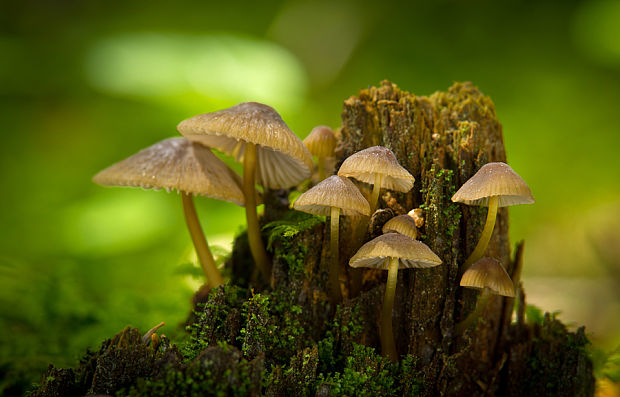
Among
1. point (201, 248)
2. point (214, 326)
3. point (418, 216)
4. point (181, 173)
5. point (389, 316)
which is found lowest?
point (214, 326)

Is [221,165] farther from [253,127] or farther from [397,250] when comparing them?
[397,250]

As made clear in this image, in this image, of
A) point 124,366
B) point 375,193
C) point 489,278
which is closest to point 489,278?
point 489,278

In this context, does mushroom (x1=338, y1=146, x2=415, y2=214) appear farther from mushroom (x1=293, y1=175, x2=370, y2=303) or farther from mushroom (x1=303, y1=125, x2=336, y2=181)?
mushroom (x1=303, y1=125, x2=336, y2=181)

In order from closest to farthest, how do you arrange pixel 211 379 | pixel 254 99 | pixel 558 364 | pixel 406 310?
pixel 211 379
pixel 406 310
pixel 558 364
pixel 254 99

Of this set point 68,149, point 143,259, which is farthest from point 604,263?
point 68,149

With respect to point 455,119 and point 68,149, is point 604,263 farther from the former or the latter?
point 68,149

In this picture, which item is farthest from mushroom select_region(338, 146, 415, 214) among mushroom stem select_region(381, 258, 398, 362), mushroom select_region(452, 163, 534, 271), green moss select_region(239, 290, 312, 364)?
green moss select_region(239, 290, 312, 364)
